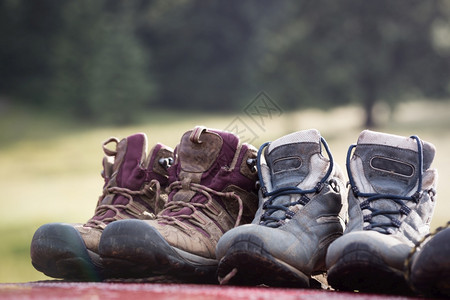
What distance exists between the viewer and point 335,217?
2059 millimetres

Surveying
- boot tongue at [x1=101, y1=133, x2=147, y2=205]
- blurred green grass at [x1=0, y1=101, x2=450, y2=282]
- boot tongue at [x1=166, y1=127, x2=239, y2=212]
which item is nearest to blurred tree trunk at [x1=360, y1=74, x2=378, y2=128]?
blurred green grass at [x1=0, y1=101, x2=450, y2=282]

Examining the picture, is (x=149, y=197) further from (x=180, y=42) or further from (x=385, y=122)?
(x=180, y=42)

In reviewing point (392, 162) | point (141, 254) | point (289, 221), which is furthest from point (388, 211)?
point (141, 254)

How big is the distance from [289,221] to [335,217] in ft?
0.69

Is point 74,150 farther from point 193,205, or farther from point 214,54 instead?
point 193,205

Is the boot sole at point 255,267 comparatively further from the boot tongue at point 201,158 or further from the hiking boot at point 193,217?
the boot tongue at point 201,158

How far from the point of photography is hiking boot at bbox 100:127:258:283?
74.6 inches

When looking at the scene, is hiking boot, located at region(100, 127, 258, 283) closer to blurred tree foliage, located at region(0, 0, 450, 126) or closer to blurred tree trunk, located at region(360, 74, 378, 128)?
blurred tree foliage, located at region(0, 0, 450, 126)

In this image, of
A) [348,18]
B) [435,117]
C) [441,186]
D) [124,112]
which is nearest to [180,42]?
[124,112]

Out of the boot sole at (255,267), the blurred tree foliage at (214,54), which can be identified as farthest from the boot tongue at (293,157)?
the blurred tree foliage at (214,54)

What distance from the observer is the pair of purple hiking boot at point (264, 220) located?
1.76 metres

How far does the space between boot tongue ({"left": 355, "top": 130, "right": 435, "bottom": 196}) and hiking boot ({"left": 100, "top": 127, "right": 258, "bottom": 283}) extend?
463 millimetres

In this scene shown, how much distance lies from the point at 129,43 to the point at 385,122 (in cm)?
1256

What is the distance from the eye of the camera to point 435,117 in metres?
28.0
